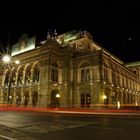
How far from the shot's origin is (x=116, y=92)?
156 ft

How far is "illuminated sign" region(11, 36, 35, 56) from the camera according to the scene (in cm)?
5586

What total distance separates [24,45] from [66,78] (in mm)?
21552

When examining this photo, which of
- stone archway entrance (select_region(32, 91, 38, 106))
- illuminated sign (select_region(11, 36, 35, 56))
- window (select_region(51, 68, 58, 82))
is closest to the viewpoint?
window (select_region(51, 68, 58, 82))

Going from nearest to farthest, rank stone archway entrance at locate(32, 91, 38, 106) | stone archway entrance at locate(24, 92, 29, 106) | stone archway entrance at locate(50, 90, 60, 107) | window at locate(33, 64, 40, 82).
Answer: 1. stone archway entrance at locate(50, 90, 60, 107)
2. stone archway entrance at locate(32, 91, 38, 106)
3. window at locate(33, 64, 40, 82)
4. stone archway entrance at locate(24, 92, 29, 106)

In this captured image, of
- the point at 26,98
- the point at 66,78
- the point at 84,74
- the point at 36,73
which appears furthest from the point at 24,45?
the point at 84,74

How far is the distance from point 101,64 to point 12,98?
83.4ft

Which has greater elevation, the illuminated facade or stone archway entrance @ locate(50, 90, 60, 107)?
the illuminated facade

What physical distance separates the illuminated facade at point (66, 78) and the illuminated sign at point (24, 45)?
20.4 ft

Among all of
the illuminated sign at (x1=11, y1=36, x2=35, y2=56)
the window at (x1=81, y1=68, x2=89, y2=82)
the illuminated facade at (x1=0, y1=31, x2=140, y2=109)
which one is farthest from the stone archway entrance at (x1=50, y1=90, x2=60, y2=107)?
the illuminated sign at (x1=11, y1=36, x2=35, y2=56)

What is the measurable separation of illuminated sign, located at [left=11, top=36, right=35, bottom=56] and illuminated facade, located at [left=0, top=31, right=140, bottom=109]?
6.22 metres

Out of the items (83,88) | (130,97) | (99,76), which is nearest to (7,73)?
(83,88)

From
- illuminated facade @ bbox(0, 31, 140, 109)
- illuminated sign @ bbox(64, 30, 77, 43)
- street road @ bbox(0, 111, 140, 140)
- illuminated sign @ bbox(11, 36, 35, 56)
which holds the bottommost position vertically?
street road @ bbox(0, 111, 140, 140)

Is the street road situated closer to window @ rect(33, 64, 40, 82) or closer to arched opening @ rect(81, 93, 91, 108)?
arched opening @ rect(81, 93, 91, 108)

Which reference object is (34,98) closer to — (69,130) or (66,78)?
(66,78)
